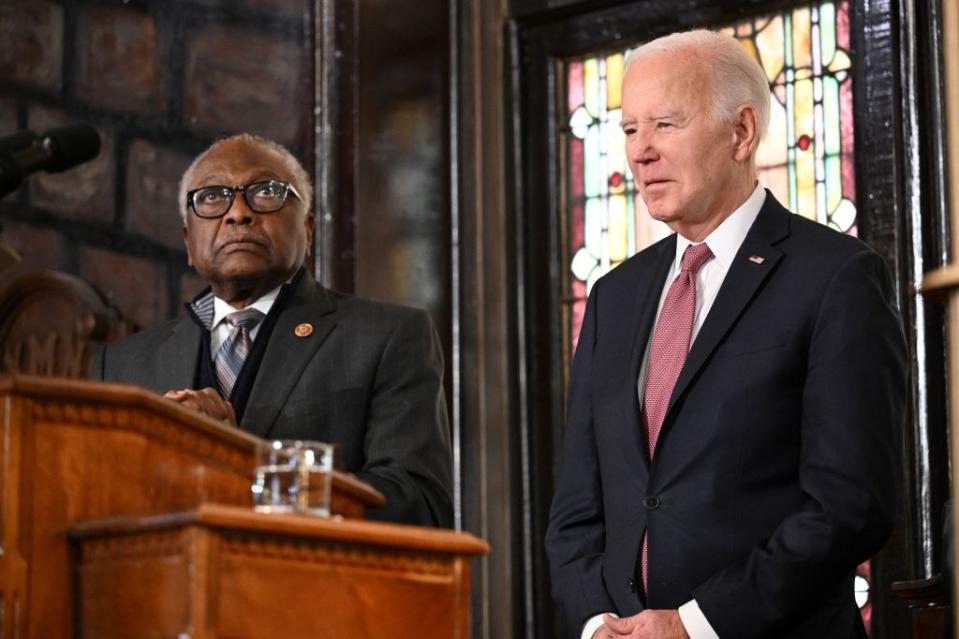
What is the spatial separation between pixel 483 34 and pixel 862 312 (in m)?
2.94

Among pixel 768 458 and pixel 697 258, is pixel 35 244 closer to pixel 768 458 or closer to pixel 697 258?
pixel 697 258

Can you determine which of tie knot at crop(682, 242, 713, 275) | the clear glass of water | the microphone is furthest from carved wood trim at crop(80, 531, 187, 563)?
tie knot at crop(682, 242, 713, 275)

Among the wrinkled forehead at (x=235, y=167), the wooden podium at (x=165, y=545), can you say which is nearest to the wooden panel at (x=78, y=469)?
the wooden podium at (x=165, y=545)

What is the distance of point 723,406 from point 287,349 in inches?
40.7

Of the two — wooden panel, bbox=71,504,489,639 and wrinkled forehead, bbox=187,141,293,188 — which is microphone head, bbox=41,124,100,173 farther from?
wooden panel, bbox=71,504,489,639

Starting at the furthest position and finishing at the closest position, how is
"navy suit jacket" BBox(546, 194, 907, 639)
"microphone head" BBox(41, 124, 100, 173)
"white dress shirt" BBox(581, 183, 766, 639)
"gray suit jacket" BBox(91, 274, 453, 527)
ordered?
1. "gray suit jacket" BBox(91, 274, 453, 527)
2. "microphone head" BBox(41, 124, 100, 173)
3. "white dress shirt" BBox(581, 183, 766, 639)
4. "navy suit jacket" BBox(546, 194, 907, 639)

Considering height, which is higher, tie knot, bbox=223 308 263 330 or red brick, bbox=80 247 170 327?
red brick, bbox=80 247 170 327

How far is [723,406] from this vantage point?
9.48 ft

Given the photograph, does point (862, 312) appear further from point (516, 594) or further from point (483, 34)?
point (483, 34)

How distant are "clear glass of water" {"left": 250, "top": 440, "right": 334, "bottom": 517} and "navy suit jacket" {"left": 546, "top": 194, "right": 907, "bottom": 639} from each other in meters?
0.78

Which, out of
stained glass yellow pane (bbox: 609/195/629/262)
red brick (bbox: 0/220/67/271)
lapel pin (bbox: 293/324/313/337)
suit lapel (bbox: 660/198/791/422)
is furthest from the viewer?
stained glass yellow pane (bbox: 609/195/629/262)

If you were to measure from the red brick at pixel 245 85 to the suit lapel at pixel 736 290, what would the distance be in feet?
8.67

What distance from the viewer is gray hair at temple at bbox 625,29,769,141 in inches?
123

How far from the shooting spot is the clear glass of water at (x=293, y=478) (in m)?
2.28
